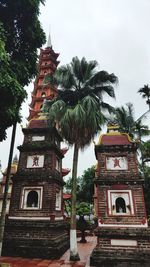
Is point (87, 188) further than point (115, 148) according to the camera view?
Yes

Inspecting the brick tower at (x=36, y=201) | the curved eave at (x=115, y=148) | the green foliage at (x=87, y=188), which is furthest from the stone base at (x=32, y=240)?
the green foliage at (x=87, y=188)

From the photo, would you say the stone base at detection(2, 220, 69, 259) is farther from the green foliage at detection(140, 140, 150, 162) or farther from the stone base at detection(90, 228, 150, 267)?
the green foliage at detection(140, 140, 150, 162)

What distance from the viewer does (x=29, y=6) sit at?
27.4ft

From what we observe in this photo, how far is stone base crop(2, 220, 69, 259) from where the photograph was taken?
9.49m

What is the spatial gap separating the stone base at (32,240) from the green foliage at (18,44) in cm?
464

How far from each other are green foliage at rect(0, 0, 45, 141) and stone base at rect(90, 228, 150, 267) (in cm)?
588

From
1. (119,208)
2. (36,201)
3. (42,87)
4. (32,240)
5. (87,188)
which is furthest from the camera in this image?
(87,188)

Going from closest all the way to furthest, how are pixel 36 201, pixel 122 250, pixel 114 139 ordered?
1. pixel 122 250
2. pixel 114 139
3. pixel 36 201

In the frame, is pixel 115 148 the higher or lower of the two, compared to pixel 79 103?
lower

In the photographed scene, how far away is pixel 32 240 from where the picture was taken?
9891 mm

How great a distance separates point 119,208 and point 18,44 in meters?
8.19

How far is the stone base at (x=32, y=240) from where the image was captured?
9492 millimetres

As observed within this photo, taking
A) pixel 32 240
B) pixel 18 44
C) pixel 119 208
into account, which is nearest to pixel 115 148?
pixel 119 208

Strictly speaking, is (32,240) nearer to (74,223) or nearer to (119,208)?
(74,223)
